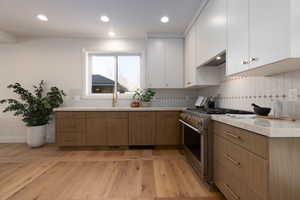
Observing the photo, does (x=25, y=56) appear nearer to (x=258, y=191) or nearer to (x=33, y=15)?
(x=33, y=15)

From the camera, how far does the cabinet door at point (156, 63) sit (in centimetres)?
337

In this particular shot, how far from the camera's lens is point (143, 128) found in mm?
3127

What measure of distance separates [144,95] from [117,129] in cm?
94

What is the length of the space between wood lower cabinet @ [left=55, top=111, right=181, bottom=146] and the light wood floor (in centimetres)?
21

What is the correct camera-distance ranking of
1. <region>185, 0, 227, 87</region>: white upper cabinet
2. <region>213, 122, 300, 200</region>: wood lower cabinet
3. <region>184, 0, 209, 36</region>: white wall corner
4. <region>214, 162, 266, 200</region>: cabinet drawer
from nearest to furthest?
<region>213, 122, 300, 200</region>: wood lower cabinet
<region>214, 162, 266, 200</region>: cabinet drawer
<region>185, 0, 227, 87</region>: white upper cabinet
<region>184, 0, 209, 36</region>: white wall corner

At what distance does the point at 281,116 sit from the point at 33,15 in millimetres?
3746

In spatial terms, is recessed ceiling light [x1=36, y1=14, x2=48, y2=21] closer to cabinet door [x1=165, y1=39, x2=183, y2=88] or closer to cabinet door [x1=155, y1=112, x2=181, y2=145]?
cabinet door [x1=165, y1=39, x2=183, y2=88]

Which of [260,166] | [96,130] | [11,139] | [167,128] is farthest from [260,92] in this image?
[11,139]

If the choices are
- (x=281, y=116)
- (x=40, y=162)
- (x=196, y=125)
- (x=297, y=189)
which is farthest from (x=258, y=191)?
(x=40, y=162)


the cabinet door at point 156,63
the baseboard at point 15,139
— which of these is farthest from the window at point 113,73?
the baseboard at point 15,139

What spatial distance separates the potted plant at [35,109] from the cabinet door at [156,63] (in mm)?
2038

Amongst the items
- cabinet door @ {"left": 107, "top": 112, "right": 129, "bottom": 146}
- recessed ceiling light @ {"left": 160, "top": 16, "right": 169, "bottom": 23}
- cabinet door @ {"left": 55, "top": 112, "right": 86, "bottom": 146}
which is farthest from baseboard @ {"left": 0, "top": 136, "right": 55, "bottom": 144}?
recessed ceiling light @ {"left": 160, "top": 16, "right": 169, "bottom": 23}

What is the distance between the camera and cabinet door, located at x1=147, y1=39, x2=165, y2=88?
133 inches

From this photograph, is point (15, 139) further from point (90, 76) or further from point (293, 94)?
point (293, 94)
